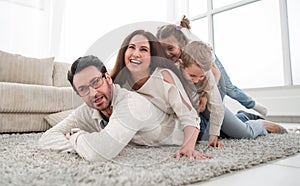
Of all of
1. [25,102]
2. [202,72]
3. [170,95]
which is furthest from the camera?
[25,102]

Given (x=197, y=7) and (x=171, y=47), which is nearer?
(x=171, y=47)

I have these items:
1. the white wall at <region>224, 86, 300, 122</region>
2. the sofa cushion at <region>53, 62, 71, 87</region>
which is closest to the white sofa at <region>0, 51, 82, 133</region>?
the sofa cushion at <region>53, 62, 71, 87</region>

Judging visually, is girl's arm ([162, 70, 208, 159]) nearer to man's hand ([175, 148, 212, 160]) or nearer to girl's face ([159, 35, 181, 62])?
man's hand ([175, 148, 212, 160])

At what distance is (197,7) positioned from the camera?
3555 millimetres

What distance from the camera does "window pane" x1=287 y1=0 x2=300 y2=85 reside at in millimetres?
2422

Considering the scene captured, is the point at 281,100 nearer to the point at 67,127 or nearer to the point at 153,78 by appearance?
the point at 153,78

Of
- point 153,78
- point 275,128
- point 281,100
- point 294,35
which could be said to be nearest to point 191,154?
point 153,78

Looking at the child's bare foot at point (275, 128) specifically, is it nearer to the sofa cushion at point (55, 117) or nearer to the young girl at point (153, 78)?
the young girl at point (153, 78)

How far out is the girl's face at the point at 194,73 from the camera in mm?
989

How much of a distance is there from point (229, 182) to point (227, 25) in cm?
291

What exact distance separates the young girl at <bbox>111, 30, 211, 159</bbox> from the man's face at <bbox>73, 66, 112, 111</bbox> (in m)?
0.11

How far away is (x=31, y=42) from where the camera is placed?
8.48ft

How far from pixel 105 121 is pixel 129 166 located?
0.82 ft

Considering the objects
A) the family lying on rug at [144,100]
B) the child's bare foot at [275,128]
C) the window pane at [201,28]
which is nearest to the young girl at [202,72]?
the family lying on rug at [144,100]
